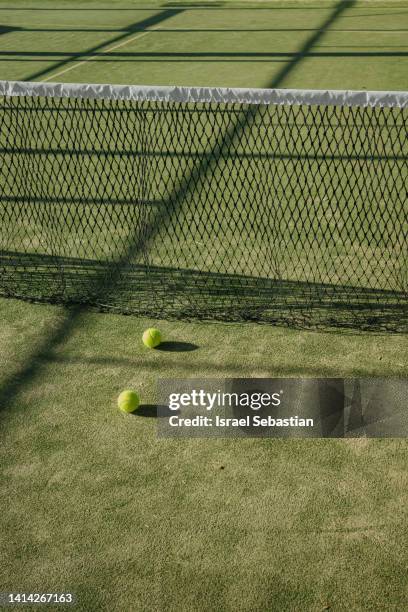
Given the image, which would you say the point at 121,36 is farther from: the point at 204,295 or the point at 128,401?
the point at 128,401

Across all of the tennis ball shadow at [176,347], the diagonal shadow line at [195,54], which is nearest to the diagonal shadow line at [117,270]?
the tennis ball shadow at [176,347]

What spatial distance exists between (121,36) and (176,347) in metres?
16.2

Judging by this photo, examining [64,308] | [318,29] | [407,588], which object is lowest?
[407,588]

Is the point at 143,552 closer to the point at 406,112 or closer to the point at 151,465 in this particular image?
the point at 151,465

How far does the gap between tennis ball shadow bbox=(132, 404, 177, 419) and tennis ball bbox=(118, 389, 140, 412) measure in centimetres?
5

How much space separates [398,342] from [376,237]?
205cm

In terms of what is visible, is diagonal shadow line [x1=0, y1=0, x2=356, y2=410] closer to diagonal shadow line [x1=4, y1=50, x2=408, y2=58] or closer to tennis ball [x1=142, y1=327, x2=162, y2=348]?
tennis ball [x1=142, y1=327, x2=162, y2=348]

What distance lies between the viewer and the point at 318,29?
1992 centimetres

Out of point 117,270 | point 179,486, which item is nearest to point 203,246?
point 117,270

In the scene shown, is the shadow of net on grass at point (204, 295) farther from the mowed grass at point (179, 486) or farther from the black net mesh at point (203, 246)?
the mowed grass at point (179, 486)

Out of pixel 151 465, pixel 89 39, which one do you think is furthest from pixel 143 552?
pixel 89 39

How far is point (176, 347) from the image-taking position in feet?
18.1

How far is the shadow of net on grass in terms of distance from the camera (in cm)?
591

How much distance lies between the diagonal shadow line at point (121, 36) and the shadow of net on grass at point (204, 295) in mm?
9551
